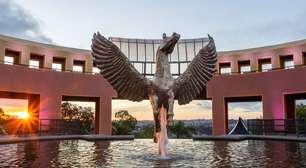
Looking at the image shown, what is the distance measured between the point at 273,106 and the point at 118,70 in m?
21.4

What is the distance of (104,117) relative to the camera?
29734 mm

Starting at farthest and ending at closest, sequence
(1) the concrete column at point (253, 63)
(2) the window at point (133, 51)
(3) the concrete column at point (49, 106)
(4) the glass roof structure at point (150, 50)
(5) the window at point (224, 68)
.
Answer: (2) the window at point (133, 51)
(4) the glass roof structure at point (150, 50)
(5) the window at point (224, 68)
(1) the concrete column at point (253, 63)
(3) the concrete column at point (49, 106)

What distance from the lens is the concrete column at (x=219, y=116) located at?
30.0m

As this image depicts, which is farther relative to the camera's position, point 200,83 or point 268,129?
point 268,129

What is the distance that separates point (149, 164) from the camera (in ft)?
26.9

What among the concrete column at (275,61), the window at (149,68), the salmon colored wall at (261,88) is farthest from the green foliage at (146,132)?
the concrete column at (275,61)

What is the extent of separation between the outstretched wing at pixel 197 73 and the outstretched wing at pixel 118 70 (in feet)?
4.27

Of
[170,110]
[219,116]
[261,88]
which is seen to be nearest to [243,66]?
[261,88]

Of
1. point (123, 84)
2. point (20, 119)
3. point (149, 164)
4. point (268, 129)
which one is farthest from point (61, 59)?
point (149, 164)

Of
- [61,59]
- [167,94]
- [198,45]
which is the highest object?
[198,45]

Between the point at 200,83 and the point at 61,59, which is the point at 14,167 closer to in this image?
the point at 200,83

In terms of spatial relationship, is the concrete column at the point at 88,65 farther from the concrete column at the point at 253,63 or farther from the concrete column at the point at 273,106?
the concrete column at the point at 273,106

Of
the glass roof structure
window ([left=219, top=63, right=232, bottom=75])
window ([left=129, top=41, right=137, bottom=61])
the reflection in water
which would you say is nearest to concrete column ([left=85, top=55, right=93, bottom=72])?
the glass roof structure

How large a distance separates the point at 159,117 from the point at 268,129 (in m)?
17.4
